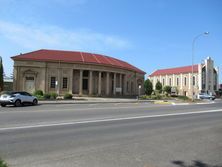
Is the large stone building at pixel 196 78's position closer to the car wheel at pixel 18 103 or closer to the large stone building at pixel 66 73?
the large stone building at pixel 66 73

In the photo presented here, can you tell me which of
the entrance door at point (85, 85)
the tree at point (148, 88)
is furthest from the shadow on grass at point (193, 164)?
the tree at point (148, 88)

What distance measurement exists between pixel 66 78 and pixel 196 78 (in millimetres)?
57894

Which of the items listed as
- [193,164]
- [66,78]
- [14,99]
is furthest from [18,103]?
[66,78]

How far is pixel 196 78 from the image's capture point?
91.8 metres

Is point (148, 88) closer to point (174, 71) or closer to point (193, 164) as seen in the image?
point (174, 71)

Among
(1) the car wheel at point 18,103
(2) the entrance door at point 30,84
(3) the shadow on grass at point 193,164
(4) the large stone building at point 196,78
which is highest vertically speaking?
(4) the large stone building at point 196,78

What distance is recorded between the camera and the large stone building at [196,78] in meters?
90.9

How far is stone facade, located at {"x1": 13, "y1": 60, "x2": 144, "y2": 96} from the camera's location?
160 feet

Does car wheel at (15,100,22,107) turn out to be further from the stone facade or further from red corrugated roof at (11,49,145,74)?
red corrugated roof at (11,49,145,74)

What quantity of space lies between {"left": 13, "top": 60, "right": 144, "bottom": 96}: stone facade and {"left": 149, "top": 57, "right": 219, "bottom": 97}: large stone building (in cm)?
4165

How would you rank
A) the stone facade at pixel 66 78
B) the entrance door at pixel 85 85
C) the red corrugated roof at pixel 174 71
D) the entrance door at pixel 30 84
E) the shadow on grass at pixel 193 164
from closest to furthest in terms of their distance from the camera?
the shadow on grass at pixel 193 164
the stone facade at pixel 66 78
the entrance door at pixel 30 84
the entrance door at pixel 85 85
the red corrugated roof at pixel 174 71

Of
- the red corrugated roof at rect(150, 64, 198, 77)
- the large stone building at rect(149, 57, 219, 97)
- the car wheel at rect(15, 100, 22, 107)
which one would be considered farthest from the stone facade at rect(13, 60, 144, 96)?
the red corrugated roof at rect(150, 64, 198, 77)

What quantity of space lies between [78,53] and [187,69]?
53.8 m

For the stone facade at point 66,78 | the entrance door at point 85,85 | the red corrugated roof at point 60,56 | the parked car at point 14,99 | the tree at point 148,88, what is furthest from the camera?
the tree at point 148,88
